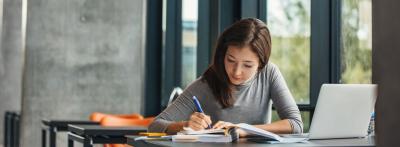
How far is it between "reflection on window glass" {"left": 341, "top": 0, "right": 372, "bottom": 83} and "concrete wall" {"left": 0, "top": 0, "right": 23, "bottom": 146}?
9.45m

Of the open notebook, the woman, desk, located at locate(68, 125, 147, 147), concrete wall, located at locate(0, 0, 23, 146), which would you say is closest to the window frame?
desk, located at locate(68, 125, 147, 147)

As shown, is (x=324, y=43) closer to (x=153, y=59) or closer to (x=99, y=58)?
Result: (x=153, y=59)

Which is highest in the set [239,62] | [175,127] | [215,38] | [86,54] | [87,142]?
[215,38]

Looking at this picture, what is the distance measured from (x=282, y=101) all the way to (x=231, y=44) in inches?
13.2

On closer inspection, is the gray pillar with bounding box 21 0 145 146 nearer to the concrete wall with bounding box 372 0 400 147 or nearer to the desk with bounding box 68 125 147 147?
the desk with bounding box 68 125 147 147

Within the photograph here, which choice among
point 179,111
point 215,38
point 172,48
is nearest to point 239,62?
point 179,111

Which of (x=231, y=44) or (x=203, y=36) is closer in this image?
(x=231, y=44)

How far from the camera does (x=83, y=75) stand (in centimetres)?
732

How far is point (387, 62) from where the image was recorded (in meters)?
0.70

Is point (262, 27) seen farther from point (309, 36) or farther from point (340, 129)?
point (309, 36)

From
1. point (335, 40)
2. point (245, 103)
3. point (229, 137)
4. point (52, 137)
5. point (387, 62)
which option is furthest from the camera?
point (52, 137)

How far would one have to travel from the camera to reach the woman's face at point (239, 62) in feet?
10.0

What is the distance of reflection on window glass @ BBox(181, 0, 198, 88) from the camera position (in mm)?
6625

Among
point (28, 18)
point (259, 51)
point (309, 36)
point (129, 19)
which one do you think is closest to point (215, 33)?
point (309, 36)
